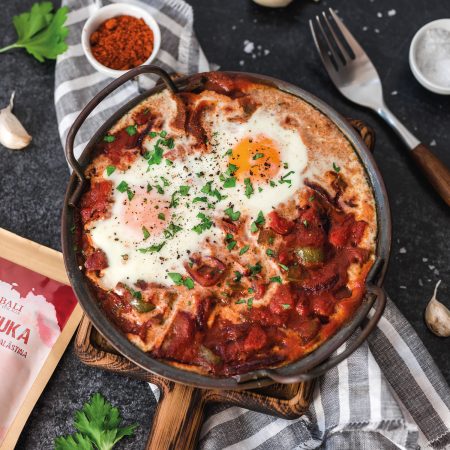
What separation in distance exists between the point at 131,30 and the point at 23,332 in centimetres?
214

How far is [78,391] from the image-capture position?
13.5ft

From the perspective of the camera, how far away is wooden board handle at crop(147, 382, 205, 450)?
11.8ft

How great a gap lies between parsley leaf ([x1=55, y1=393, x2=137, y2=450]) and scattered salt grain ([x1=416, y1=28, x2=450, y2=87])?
3.06 m

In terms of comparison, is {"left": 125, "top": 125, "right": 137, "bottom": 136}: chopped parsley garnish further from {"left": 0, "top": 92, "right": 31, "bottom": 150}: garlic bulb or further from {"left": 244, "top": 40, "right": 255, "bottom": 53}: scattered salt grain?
{"left": 244, "top": 40, "right": 255, "bottom": 53}: scattered salt grain

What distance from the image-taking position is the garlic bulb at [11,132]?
14.2ft

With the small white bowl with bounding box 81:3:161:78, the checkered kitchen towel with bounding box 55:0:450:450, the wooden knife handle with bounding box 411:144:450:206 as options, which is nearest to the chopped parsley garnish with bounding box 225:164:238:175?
the small white bowl with bounding box 81:3:161:78

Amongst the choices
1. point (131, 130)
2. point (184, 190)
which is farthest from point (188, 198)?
point (131, 130)

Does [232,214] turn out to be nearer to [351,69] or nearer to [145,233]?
[145,233]


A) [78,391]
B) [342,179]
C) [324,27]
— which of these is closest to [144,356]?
[78,391]

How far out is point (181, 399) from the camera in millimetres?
3648

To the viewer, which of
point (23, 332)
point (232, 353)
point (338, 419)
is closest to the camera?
point (232, 353)

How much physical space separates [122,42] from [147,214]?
145 cm

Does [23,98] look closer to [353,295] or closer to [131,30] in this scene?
[131,30]

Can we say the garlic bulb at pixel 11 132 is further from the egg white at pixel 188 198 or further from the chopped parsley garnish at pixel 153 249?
the chopped parsley garnish at pixel 153 249
